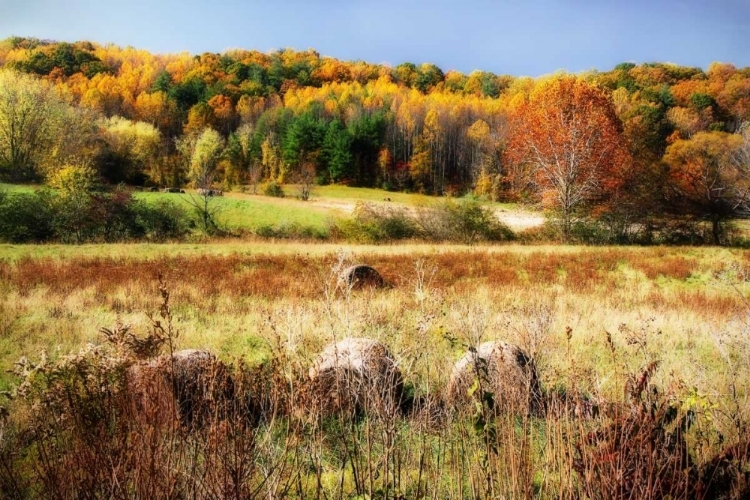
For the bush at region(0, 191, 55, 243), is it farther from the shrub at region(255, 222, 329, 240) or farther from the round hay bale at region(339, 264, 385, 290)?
the round hay bale at region(339, 264, 385, 290)

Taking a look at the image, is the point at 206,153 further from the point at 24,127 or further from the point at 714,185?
the point at 714,185

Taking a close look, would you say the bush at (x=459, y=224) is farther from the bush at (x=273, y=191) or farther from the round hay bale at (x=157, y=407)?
the bush at (x=273, y=191)

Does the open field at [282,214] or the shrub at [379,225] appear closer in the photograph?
the shrub at [379,225]

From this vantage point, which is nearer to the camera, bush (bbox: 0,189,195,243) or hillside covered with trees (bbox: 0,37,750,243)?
bush (bbox: 0,189,195,243)

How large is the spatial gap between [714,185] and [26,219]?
149 ft

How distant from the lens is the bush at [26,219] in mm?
28531

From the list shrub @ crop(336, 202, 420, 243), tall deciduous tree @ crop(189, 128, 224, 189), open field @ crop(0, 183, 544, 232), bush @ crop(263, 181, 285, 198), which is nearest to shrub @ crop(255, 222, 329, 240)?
open field @ crop(0, 183, 544, 232)

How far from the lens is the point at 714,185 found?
1357 inches

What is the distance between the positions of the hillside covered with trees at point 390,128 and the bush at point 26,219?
396 cm

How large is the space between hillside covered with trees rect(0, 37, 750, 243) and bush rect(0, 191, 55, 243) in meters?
3.96

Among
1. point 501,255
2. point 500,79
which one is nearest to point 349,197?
point 501,255

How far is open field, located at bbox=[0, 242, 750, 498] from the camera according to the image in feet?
12.0

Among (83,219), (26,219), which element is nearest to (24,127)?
(26,219)

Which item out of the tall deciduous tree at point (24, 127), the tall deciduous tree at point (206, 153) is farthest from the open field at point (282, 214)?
the tall deciduous tree at point (206, 153)
